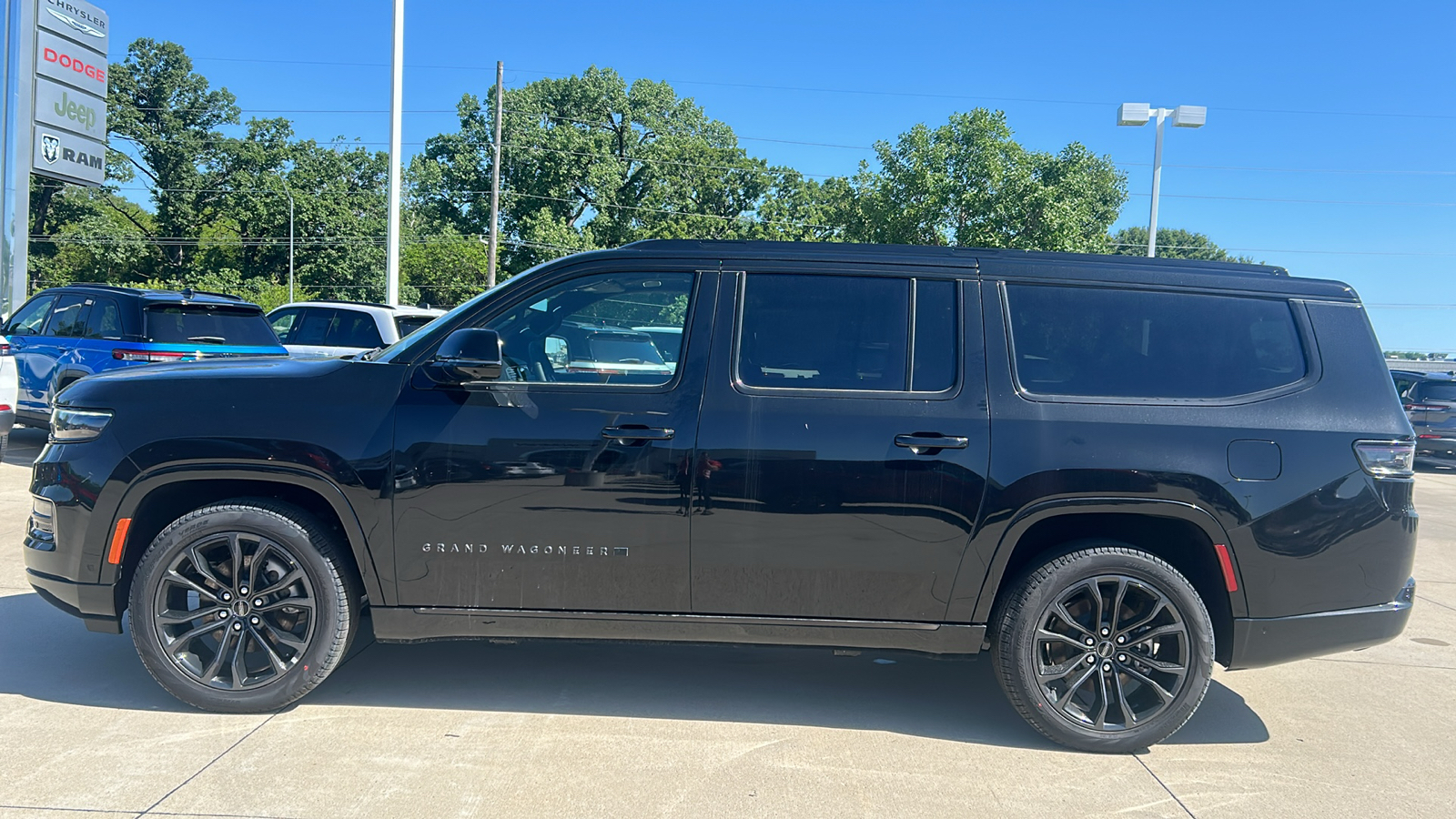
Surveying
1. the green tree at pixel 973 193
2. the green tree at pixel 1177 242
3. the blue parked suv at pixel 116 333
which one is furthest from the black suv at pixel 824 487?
the green tree at pixel 1177 242

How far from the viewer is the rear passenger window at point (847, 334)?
3.79 meters

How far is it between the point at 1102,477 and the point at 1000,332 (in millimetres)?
680

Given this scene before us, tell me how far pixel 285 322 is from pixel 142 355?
4.05 metres

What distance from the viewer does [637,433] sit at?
3.70 m

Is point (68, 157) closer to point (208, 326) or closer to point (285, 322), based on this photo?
point (285, 322)

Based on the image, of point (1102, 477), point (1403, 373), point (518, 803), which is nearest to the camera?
point (518, 803)

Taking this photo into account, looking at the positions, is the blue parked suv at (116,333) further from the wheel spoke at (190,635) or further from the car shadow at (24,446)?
the wheel spoke at (190,635)

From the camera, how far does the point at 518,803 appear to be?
324 cm

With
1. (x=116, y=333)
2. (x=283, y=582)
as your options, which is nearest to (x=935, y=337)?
(x=283, y=582)

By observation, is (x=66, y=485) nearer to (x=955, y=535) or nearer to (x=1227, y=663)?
(x=955, y=535)

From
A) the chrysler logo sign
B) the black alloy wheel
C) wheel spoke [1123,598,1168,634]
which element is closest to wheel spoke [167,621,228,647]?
the black alloy wheel

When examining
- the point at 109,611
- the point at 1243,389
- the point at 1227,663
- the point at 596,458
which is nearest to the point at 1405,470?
the point at 1243,389

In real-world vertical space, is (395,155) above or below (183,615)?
above

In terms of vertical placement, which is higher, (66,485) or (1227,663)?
(66,485)
